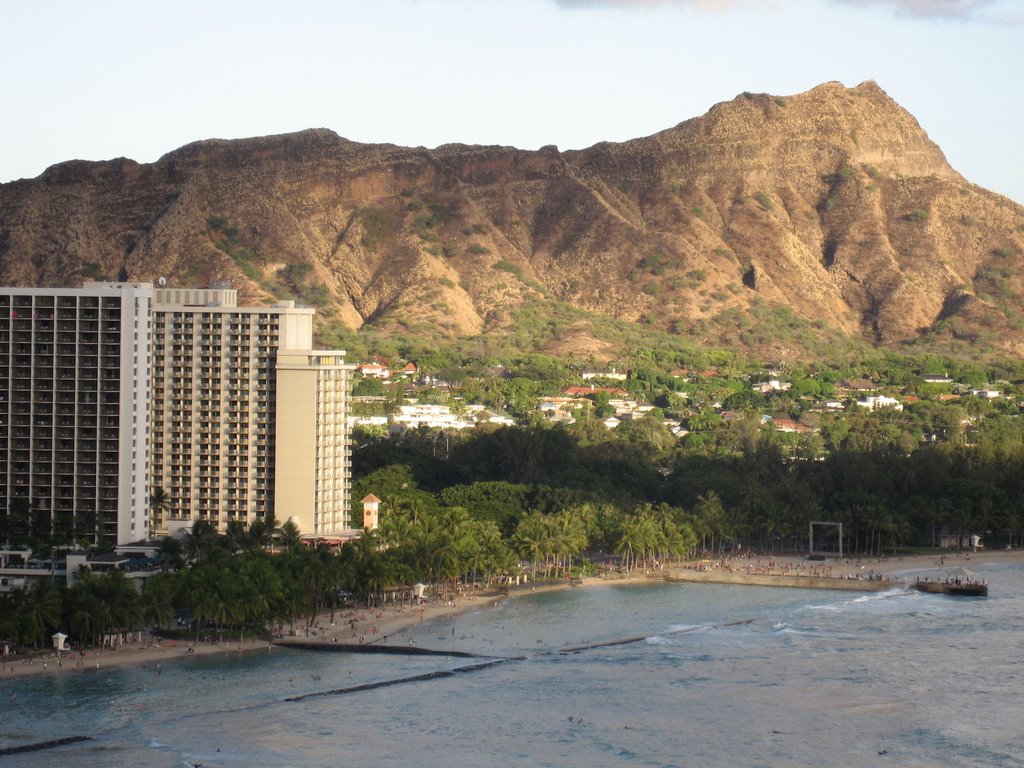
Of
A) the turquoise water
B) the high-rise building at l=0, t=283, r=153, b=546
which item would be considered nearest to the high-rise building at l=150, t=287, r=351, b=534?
the high-rise building at l=0, t=283, r=153, b=546

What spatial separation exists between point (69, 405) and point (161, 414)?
6.45 metres

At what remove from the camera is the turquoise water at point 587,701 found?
77.6 m

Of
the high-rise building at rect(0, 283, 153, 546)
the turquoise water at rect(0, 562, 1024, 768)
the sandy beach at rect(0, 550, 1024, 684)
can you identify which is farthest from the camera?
the high-rise building at rect(0, 283, 153, 546)

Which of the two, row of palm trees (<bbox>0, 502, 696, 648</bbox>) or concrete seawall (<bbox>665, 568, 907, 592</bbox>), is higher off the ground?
row of palm trees (<bbox>0, 502, 696, 648</bbox>)

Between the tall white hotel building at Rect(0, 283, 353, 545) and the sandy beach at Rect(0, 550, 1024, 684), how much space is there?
28.6 feet

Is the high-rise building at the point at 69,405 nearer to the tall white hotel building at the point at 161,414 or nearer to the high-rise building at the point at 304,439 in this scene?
the tall white hotel building at the point at 161,414

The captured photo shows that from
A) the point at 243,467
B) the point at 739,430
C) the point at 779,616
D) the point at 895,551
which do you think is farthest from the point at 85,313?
the point at 739,430

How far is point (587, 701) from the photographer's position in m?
86.9

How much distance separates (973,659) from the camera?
9750cm

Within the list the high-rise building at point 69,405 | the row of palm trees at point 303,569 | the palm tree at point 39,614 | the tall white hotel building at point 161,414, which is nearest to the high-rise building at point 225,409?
the tall white hotel building at point 161,414

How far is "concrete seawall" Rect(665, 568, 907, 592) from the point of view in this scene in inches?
4879

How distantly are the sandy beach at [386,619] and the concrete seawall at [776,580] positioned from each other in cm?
192

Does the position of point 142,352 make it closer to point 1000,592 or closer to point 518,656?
point 518,656

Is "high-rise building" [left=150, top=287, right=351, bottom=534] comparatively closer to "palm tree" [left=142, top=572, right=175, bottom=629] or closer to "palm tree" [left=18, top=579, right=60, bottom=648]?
"palm tree" [left=142, top=572, right=175, bottom=629]
